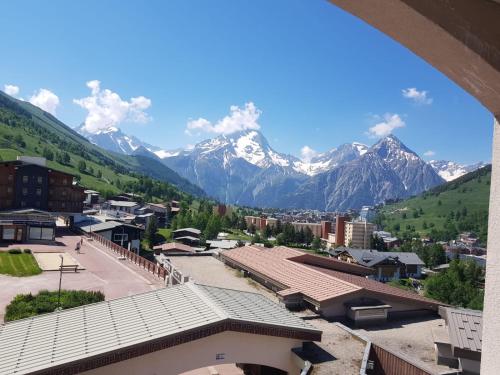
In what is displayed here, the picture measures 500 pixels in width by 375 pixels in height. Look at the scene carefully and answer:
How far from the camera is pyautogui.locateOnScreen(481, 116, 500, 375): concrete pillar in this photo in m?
2.28

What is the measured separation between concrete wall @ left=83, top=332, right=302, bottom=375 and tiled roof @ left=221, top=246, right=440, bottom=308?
7.31m

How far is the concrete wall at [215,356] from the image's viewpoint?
34.1 feet

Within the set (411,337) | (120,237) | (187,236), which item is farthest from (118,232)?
(411,337)

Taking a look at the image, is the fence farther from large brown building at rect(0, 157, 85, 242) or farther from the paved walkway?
large brown building at rect(0, 157, 85, 242)

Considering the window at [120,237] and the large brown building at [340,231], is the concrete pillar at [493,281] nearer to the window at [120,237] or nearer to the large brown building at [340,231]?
the window at [120,237]

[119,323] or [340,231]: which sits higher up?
[119,323]

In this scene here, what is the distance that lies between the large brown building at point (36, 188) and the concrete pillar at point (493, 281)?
229 ft

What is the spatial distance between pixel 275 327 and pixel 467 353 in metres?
6.28

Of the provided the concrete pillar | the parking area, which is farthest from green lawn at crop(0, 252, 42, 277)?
the concrete pillar

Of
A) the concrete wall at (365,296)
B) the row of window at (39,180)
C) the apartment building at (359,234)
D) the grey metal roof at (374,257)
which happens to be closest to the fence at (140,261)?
the concrete wall at (365,296)

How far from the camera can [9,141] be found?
150 metres

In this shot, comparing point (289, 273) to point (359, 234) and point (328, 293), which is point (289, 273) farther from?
point (359, 234)

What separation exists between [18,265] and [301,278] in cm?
2401

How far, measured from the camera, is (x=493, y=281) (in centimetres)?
230
